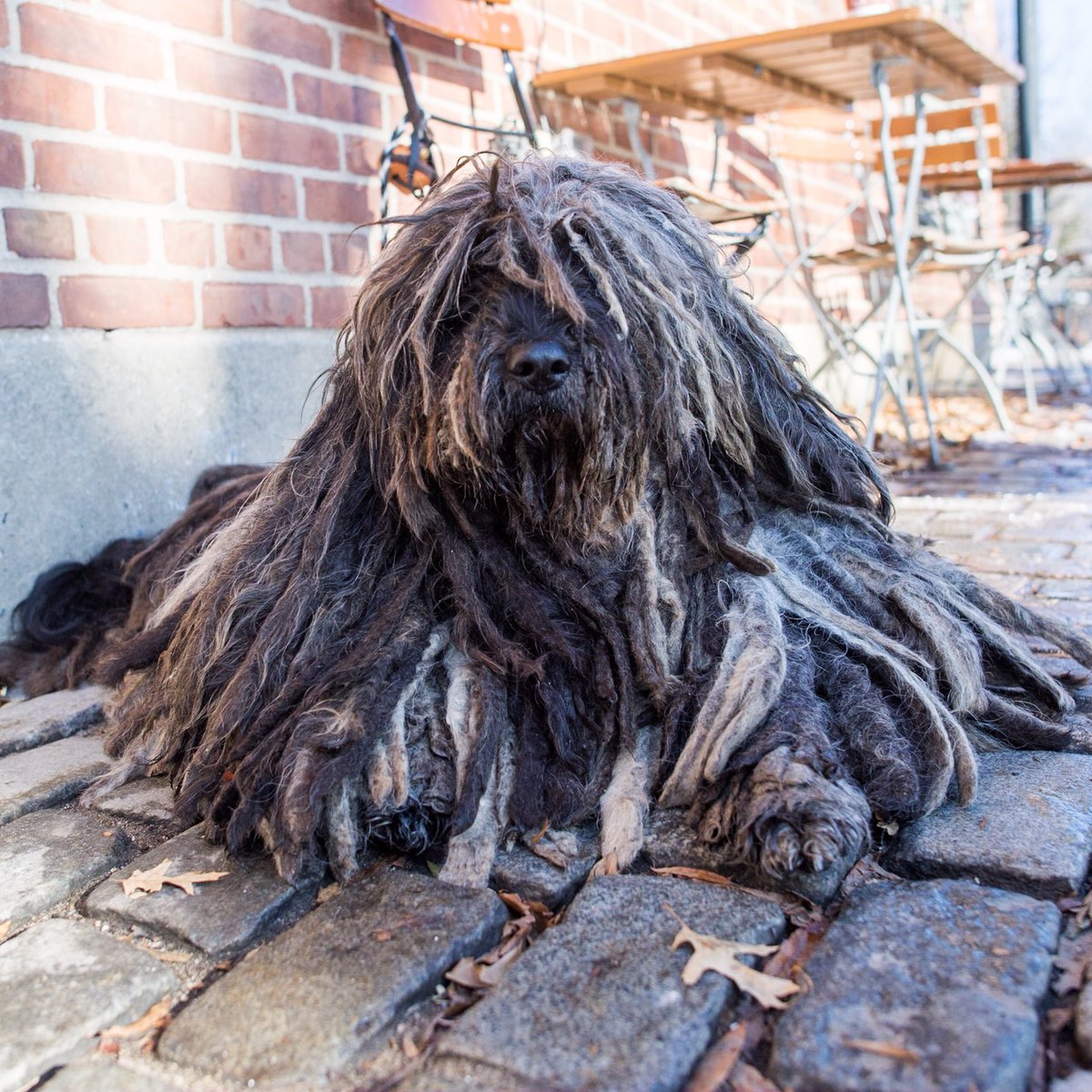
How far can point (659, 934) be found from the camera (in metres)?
1.63

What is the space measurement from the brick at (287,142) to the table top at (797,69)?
1.34 meters

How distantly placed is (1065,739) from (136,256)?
2.86 metres

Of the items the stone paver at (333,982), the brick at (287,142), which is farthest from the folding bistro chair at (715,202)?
the stone paver at (333,982)

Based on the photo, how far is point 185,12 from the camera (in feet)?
11.7

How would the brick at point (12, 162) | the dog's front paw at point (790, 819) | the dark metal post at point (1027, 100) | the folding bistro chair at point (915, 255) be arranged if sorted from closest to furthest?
the dog's front paw at point (790, 819)
the brick at point (12, 162)
the folding bistro chair at point (915, 255)
the dark metal post at point (1027, 100)

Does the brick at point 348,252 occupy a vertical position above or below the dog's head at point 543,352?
above

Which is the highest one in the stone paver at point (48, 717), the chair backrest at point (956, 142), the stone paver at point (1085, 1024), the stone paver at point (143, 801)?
the chair backrest at point (956, 142)

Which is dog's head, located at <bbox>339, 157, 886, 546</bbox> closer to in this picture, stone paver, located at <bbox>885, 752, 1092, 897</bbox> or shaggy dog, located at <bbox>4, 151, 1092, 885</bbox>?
shaggy dog, located at <bbox>4, 151, 1092, 885</bbox>

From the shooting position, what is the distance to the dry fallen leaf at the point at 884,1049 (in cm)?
133

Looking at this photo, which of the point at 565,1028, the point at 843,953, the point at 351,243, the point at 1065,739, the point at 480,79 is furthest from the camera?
the point at 480,79

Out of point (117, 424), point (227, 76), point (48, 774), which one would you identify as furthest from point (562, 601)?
point (227, 76)

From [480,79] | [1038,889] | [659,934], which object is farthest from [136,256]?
[1038,889]

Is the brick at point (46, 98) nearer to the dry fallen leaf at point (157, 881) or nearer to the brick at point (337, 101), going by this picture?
the brick at point (337, 101)

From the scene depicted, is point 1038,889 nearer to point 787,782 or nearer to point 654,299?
point 787,782
